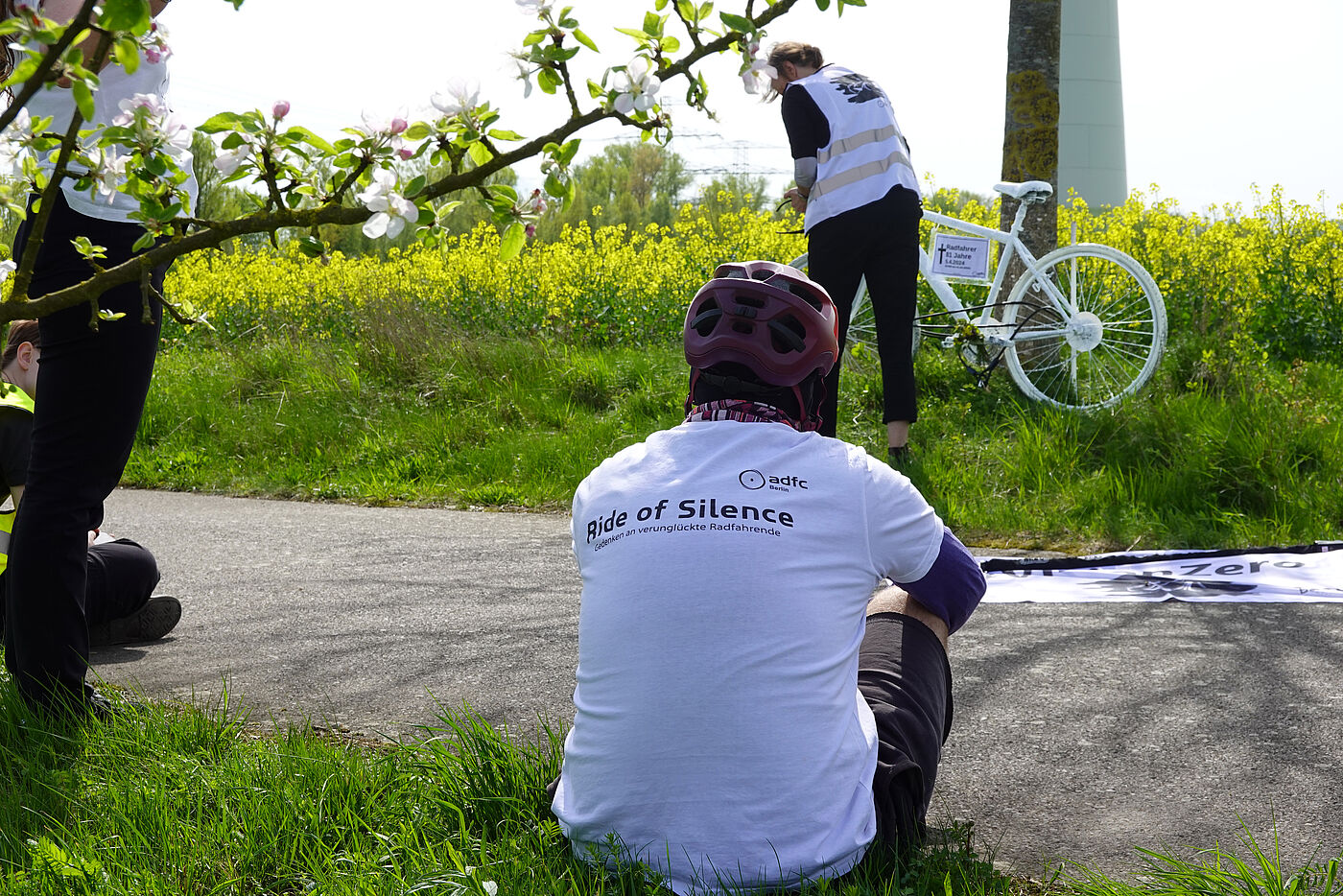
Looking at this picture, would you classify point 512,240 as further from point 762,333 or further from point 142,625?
point 142,625

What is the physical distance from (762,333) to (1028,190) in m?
6.12

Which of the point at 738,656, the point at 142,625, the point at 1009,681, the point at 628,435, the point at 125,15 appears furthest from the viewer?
the point at 628,435

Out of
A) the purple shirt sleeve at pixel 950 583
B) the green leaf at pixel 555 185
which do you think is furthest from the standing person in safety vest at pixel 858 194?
the green leaf at pixel 555 185

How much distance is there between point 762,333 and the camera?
2119mm

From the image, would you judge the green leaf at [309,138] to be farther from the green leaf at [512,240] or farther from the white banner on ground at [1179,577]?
the white banner on ground at [1179,577]

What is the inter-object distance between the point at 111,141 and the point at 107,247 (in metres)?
1.21

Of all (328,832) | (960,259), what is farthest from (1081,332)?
(328,832)

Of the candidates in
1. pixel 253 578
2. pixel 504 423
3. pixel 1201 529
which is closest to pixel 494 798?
pixel 253 578

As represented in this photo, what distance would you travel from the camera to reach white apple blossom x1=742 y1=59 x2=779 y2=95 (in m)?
1.83

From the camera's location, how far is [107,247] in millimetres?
2717

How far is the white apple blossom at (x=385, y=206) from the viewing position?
167 centimetres

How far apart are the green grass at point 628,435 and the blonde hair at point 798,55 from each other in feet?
6.90

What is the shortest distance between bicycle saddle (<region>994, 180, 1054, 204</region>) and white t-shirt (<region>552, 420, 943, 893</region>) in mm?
6083

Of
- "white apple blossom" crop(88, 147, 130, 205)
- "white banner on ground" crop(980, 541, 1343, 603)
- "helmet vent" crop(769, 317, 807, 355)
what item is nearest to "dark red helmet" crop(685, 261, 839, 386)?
"helmet vent" crop(769, 317, 807, 355)
